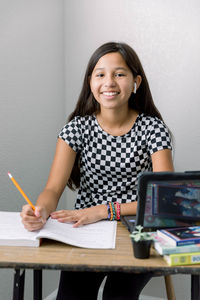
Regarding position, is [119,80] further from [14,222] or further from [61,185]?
[14,222]

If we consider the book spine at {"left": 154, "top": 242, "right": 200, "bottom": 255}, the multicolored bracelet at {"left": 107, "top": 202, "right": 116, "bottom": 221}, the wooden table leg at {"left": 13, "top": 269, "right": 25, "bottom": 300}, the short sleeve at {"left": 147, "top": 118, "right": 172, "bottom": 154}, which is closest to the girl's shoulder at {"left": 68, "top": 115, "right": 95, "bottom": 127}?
the short sleeve at {"left": 147, "top": 118, "right": 172, "bottom": 154}

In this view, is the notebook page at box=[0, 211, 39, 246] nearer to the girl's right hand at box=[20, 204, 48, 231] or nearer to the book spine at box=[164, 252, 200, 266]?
the girl's right hand at box=[20, 204, 48, 231]

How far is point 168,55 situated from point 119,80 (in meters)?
0.66

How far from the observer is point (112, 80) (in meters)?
1.32

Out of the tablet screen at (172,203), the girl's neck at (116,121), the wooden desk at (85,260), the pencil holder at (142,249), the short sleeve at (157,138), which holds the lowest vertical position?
the wooden desk at (85,260)

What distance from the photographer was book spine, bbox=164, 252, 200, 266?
0.72 m

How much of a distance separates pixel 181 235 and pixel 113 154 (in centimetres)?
63

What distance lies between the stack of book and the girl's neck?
0.66 m

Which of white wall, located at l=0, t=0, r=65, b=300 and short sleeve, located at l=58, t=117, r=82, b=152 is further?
white wall, located at l=0, t=0, r=65, b=300

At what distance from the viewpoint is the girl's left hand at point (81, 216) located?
1.00 meters

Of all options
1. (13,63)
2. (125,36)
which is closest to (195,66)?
(125,36)

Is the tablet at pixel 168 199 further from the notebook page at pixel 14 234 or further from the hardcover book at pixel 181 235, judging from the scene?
the notebook page at pixel 14 234

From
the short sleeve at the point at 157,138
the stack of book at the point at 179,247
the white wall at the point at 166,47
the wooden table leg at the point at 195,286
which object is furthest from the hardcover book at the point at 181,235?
the white wall at the point at 166,47

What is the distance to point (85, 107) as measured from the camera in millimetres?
1513
